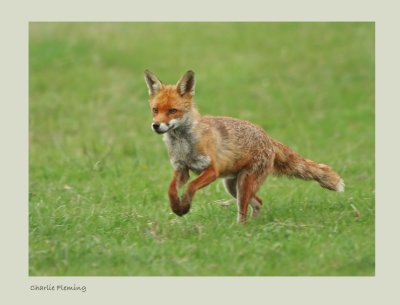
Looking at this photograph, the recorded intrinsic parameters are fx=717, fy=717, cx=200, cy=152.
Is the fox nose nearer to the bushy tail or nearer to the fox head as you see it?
the fox head

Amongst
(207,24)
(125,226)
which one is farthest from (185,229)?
(207,24)

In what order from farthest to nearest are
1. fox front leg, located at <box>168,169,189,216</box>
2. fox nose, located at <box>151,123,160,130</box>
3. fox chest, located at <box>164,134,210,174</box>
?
fox chest, located at <box>164,134,210,174</box>, fox front leg, located at <box>168,169,189,216</box>, fox nose, located at <box>151,123,160,130</box>

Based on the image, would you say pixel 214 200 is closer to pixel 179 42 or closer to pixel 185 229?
pixel 185 229

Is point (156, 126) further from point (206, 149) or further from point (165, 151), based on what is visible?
point (165, 151)

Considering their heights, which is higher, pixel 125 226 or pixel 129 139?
pixel 129 139

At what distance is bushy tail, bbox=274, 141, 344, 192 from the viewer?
34.0 ft

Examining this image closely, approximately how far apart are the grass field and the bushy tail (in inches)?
10.1

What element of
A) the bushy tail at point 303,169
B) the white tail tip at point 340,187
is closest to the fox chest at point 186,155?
the bushy tail at point 303,169

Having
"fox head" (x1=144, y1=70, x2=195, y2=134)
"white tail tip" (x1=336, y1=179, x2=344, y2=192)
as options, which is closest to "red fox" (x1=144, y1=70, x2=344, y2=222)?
"fox head" (x1=144, y1=70, x2=195, y2=134)

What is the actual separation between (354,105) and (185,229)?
1124 centimetres

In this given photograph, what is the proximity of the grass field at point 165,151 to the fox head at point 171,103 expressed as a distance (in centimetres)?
132

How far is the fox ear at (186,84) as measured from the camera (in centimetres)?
935

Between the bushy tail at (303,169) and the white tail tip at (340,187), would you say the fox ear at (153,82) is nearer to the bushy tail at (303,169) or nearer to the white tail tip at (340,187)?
the bushy tail at (303,169)

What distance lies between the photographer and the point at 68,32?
24469mm
